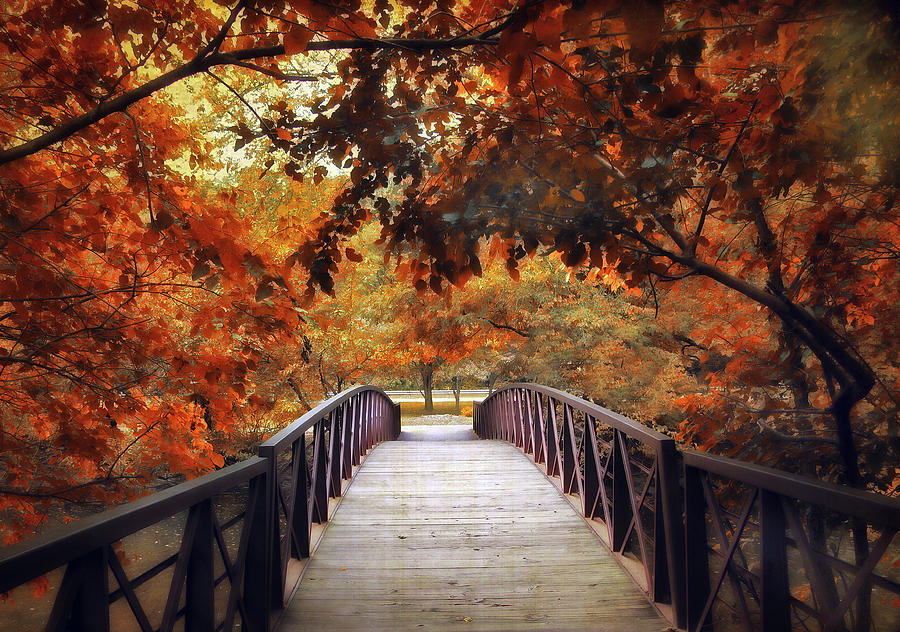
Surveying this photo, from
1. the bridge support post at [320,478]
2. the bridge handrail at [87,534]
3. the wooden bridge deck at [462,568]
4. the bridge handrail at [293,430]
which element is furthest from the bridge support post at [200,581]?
the bridge support post at [320,478]

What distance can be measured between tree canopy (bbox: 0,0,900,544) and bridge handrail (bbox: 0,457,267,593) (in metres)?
1.00

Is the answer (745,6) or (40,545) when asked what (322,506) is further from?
(745,6)

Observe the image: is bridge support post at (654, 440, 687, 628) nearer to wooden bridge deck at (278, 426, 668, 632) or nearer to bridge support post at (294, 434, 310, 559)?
wooden bridge deck at (278, 426, 668, 632)

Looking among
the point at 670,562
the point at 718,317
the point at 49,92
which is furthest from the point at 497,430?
the point at 49,92

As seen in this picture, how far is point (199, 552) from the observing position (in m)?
2.16

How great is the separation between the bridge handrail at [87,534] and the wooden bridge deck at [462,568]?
1.38 m

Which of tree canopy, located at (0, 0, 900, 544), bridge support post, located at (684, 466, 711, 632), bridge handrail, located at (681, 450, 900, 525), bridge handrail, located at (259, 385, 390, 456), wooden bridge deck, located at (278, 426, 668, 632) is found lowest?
wooden bridge deck, located at (278, 426, 668, 632)

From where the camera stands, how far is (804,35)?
2.25 m

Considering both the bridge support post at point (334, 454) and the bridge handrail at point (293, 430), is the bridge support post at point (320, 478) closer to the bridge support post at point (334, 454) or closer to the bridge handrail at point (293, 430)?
the bridge handrail at point (293, 430)

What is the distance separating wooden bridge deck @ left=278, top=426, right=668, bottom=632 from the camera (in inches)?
120

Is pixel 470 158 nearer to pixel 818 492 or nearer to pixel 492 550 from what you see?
pixel 818 492

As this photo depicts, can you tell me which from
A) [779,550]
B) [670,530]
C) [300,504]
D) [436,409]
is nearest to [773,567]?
[779,550]

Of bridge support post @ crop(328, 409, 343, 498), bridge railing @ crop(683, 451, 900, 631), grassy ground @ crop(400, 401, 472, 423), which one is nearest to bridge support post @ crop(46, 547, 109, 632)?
bridge railing @ crop(683, 451, 900, 631)

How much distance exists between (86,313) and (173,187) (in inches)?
38.9
